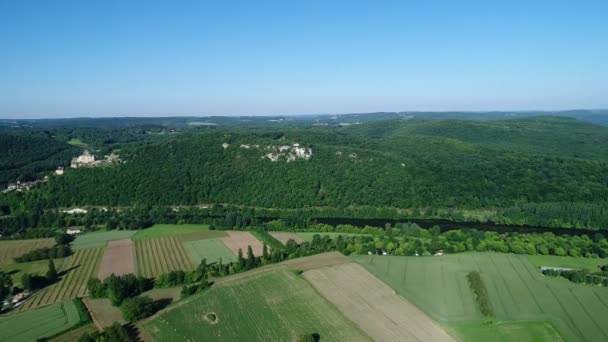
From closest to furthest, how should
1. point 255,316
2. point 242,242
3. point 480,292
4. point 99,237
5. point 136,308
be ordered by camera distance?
point 136,308, point 255,316, point 480,292, point 242,242, point 99,237

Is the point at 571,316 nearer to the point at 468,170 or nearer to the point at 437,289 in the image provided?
the point at 437,289

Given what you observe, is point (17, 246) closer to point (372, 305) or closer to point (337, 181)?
point (372, 305)

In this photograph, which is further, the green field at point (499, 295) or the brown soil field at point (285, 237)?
the brown soil field at point (285, 237)

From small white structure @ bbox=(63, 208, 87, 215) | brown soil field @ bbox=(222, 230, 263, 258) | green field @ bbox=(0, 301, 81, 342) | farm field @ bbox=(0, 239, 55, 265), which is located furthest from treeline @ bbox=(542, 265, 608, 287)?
small white structure @ bbox=(63, 208, 87, 215)

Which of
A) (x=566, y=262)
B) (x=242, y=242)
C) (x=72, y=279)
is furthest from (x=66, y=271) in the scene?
(x=566, y=262)

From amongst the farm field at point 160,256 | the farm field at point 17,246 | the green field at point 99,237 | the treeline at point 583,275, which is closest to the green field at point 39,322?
the farm field at point 160,256

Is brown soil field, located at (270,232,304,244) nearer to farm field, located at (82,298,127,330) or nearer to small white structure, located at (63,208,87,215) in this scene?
farm field, located at (82,298,127,330)

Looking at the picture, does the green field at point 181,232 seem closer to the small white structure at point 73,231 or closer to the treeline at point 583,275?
the small white structure at point 73,231
